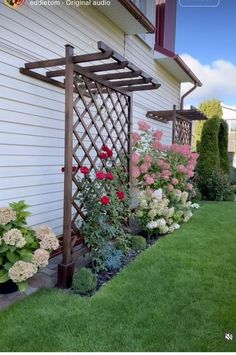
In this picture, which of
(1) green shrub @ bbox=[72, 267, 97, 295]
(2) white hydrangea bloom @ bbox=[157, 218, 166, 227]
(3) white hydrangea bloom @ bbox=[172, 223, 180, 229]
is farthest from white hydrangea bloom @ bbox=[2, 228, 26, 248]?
Answer: (3) white hydrangea bloom @ bbox=[172, 223, 180, 229]

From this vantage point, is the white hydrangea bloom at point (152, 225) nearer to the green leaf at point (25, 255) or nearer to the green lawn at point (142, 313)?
the green lawn at point (142, 313)

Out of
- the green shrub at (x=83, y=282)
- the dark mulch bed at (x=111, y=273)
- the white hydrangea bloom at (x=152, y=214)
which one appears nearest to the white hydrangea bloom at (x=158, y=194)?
the white hydrangea bloom at (x=152, y=214)

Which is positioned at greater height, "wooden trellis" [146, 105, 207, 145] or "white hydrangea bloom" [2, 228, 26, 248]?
"wooden trellis" [146, 105, 207, 145]

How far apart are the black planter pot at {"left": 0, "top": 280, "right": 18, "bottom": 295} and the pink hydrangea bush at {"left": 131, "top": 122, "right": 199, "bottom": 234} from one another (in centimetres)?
221

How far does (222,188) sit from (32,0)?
265 inches

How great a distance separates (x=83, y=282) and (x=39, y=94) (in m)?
2.17

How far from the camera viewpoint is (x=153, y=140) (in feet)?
17.7

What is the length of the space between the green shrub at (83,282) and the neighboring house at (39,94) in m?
1.08

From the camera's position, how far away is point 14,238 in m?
2.53

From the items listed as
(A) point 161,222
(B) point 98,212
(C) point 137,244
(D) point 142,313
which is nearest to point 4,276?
(B) point 98,212

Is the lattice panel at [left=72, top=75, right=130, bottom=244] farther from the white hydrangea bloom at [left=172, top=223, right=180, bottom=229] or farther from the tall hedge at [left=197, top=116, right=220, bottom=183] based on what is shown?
the tall hedge at [left=197, top=116, right=220, bottom=183]

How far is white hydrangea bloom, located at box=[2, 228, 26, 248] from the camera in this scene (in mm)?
2518

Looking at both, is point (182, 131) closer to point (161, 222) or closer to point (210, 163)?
point (210, 163)

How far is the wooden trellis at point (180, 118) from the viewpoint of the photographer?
6820 millimetres
